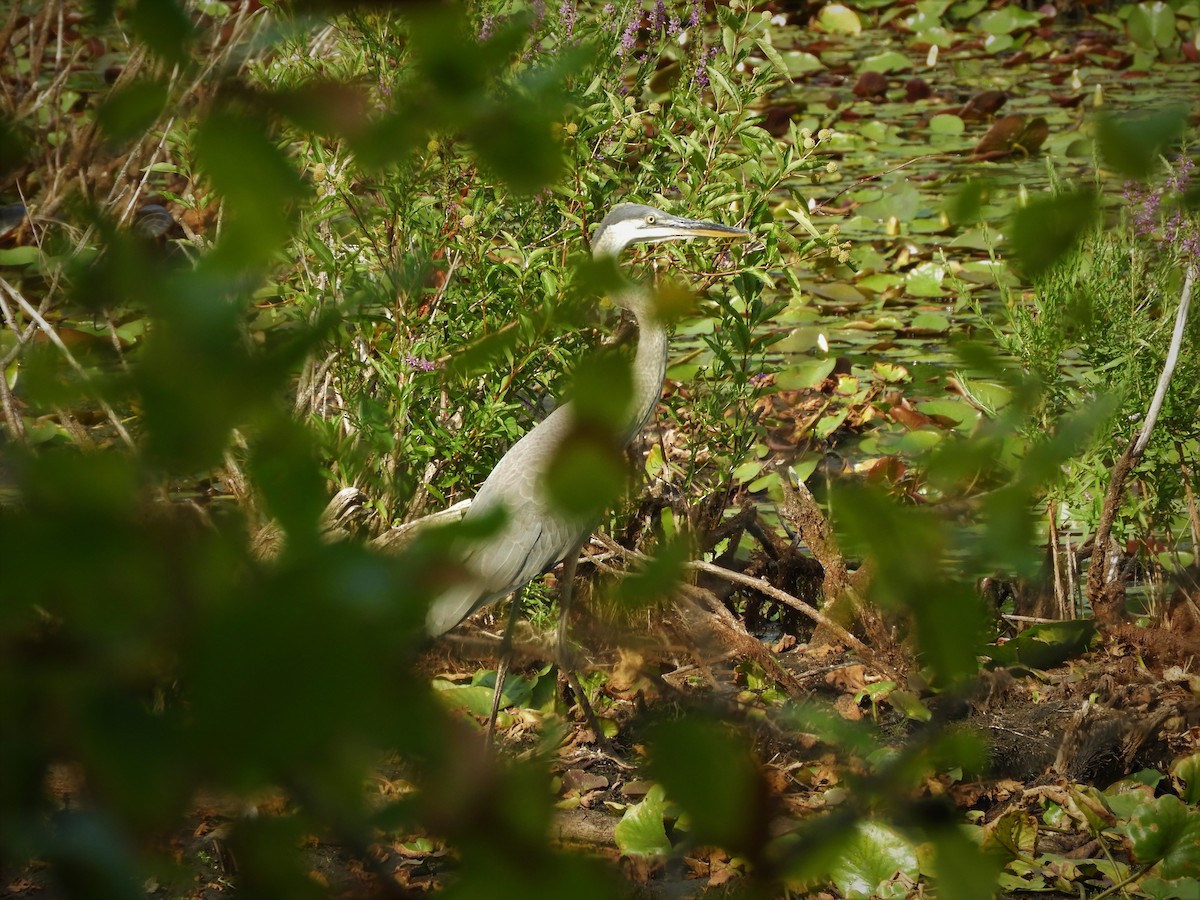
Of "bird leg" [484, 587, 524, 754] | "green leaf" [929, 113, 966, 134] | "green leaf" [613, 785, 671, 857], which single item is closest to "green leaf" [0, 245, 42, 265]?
"bird leg" [484, 587, 524, 754]

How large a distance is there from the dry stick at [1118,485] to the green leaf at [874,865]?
108 cm

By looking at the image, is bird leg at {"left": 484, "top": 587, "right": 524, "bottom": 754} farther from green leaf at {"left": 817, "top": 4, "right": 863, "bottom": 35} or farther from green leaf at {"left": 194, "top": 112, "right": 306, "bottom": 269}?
green leaf at {"left": 817, "top": 4, "right": 863, "bottom": 35}

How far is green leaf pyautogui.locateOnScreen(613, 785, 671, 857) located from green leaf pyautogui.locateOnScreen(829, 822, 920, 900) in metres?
0.38

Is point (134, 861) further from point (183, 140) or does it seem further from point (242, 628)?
point (183, 140)

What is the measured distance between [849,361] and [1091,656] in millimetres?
2127

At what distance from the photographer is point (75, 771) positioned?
52 cm

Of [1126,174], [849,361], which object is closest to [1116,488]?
[849,361]

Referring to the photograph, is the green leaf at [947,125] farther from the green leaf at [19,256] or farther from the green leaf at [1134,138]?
the green leaf at [1134,138]

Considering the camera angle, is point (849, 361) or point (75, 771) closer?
point (75, 771)

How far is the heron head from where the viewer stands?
128 inches

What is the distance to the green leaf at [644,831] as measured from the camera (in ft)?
8.82

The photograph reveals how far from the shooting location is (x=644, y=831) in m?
2.72

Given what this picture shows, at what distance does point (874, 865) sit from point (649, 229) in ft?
5.31

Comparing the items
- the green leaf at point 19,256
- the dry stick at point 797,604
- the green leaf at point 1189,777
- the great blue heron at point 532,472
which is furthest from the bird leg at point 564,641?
the green leaf at point 19,256
